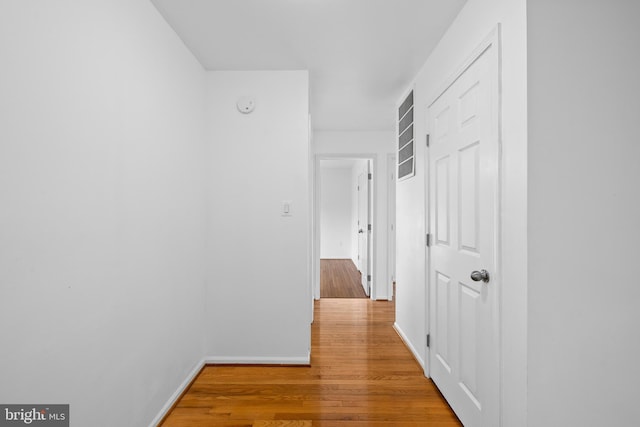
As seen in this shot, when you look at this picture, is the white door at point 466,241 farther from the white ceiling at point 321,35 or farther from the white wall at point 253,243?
the white wall at point 253,243

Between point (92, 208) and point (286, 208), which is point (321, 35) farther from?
point (92, 208)

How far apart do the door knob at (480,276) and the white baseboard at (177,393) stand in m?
1.89

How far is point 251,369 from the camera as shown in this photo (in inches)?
93.7

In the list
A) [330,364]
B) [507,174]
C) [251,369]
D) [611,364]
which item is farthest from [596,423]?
[251,369]

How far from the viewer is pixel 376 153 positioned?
4297 millimetres

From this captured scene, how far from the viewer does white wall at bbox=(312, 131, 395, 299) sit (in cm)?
427

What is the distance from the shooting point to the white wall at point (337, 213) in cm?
801

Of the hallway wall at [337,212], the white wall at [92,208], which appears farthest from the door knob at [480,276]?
the hallway wall at [337,212]

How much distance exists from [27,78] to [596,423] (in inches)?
92.2

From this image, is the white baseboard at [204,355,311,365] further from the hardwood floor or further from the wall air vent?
the wall air vent

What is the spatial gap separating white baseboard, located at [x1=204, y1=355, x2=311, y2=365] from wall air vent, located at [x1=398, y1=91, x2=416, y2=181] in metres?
1.83

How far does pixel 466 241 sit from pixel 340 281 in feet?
13.0

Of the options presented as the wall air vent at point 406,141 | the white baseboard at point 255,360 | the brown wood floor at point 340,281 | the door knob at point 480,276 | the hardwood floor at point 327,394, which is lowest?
the brown wood floor at point 340,281

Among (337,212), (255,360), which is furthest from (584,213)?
(337,212)
